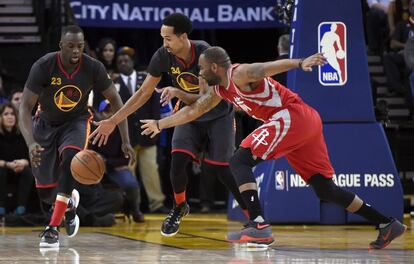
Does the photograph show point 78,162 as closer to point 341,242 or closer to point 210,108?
point 210,108

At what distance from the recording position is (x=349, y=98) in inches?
460

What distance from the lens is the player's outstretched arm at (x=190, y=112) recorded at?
865 centimetres

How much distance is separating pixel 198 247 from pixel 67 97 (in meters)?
1.86

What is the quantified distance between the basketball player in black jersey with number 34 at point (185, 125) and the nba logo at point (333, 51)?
214 cm

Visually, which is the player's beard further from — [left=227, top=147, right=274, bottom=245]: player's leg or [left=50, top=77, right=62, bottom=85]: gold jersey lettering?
[left=50, top=77, right=62, bottom=85]: gold jersey lettering

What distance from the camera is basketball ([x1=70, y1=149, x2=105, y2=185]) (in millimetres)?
9234

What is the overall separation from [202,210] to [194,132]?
481 centimetres

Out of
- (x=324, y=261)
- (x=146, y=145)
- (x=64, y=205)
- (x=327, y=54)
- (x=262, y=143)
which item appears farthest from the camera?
(x=146, y=145)

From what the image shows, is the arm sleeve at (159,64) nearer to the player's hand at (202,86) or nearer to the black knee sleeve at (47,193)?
the player's hand at (202,86)

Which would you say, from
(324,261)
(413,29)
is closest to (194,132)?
Result: (324,261)

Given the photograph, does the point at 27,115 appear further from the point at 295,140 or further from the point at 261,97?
the point at 295,140

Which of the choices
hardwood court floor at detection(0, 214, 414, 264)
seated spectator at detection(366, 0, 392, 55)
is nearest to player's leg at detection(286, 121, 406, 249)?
hardwood court floor at detection(0, 214, 414, 264)

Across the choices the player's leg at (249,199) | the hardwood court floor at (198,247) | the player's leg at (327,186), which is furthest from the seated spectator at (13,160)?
the player's leg at (327,186)

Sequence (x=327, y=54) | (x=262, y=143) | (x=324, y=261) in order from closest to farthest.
A: (x=324, y=261) < (x=262, y=143) < (x=327, y=54)
